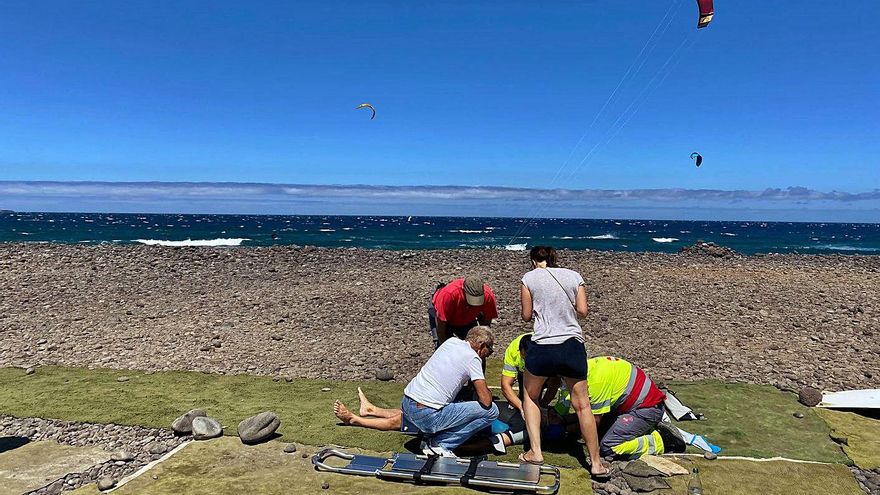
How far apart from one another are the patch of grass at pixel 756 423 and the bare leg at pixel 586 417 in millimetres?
1473

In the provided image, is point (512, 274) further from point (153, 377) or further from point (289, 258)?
point (153, 377)

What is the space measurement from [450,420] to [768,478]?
2.67m

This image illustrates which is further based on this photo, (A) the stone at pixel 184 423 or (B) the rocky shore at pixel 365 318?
(B) the rocky shore at pixel 365 318

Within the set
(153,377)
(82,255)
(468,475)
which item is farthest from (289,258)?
(468,475)

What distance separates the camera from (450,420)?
16.7 ft

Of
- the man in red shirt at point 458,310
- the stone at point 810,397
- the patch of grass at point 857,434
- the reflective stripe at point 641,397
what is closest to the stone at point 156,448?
the man in red shirt at point 458,310

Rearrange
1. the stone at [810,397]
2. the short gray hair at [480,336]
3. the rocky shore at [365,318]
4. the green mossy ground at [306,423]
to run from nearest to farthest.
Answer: the green mossy ground at [306,423] → the short gray hair at [480,336] → the stone at [810,397] → the rocky shore at [365,318]

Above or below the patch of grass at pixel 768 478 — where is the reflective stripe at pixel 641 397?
above

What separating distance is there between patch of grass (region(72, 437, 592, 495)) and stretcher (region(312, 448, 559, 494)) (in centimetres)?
6

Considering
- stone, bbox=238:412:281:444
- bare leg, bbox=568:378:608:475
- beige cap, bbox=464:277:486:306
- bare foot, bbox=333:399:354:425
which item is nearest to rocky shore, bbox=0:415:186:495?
stone, bbox=238:412:281:444

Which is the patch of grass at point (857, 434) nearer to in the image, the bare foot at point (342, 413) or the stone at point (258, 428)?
the bare foot at point (342, 413)

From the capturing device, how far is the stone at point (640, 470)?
484cm

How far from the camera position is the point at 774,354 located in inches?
368

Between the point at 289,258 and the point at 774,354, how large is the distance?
63.2 feet
